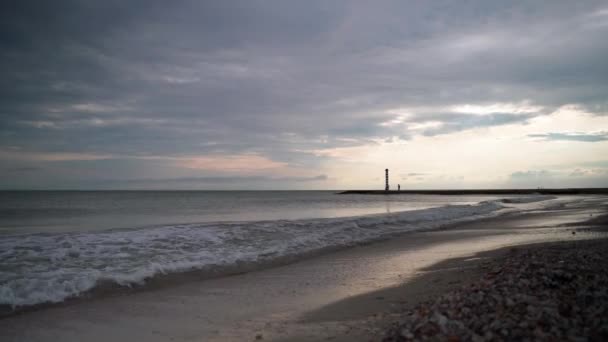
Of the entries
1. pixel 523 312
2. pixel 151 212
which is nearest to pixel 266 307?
pixel 523 312

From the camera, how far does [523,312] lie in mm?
3947

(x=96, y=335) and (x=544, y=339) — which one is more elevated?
(x=544, y=339)

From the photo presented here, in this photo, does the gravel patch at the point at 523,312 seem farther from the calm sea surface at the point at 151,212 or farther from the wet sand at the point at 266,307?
the calm sea surface at the point at 151,212

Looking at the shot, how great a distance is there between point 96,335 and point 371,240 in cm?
1042

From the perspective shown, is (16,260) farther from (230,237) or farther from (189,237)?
(230,237)

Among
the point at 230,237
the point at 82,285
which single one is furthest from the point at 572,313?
the point at 230,237

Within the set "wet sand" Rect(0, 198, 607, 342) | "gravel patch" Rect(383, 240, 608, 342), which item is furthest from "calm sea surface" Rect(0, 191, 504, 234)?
"gravel patch" Rect(383, 240, 608, 342)

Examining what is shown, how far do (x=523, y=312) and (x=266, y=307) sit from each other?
3.54m

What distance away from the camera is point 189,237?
12.6 metres

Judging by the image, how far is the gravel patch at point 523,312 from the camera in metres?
3.54

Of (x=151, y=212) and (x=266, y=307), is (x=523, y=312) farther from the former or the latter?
(x=151, y=212)

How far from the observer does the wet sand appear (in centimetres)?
480

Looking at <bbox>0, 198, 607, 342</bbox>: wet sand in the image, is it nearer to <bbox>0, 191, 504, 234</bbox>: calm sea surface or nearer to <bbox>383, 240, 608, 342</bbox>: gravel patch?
<bbox>383, 240, 608, 342</bbox>: gravel patch

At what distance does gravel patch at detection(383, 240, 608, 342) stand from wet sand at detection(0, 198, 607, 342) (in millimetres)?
750
